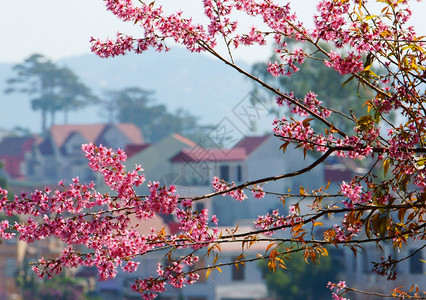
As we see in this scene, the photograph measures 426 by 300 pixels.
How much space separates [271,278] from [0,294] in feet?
75.8

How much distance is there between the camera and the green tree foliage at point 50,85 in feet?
410

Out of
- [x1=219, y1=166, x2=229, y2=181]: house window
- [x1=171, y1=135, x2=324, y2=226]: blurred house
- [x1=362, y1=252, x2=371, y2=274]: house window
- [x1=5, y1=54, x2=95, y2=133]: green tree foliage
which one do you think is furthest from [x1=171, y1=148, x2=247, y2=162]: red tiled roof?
[x1=5, y1=54, x2=95, y2=133]: green tree foliage

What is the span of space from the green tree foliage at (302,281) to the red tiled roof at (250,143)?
370 inches

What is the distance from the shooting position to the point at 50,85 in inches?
4953

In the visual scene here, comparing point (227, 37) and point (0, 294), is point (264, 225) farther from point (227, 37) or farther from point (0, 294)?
point (0, 294)

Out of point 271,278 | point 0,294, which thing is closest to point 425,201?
point 271,278

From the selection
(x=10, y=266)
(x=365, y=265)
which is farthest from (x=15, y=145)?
(x=365, y=265)

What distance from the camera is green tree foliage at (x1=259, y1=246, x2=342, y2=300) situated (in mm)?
52000

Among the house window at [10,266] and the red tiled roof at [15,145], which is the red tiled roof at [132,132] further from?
the house window at [10,266]

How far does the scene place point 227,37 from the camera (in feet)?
11.5

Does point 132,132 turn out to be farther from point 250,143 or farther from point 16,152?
point 250,143

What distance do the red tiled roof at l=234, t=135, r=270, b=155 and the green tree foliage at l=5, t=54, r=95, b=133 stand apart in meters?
65.0

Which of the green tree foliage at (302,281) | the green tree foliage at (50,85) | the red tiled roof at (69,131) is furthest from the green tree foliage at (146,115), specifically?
the green tree foliage at (302,281)

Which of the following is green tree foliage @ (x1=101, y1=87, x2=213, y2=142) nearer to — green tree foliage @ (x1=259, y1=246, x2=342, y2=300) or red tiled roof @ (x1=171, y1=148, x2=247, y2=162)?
red tiled roof @ (x1=171, y1=148, x2=247, y2=162)
